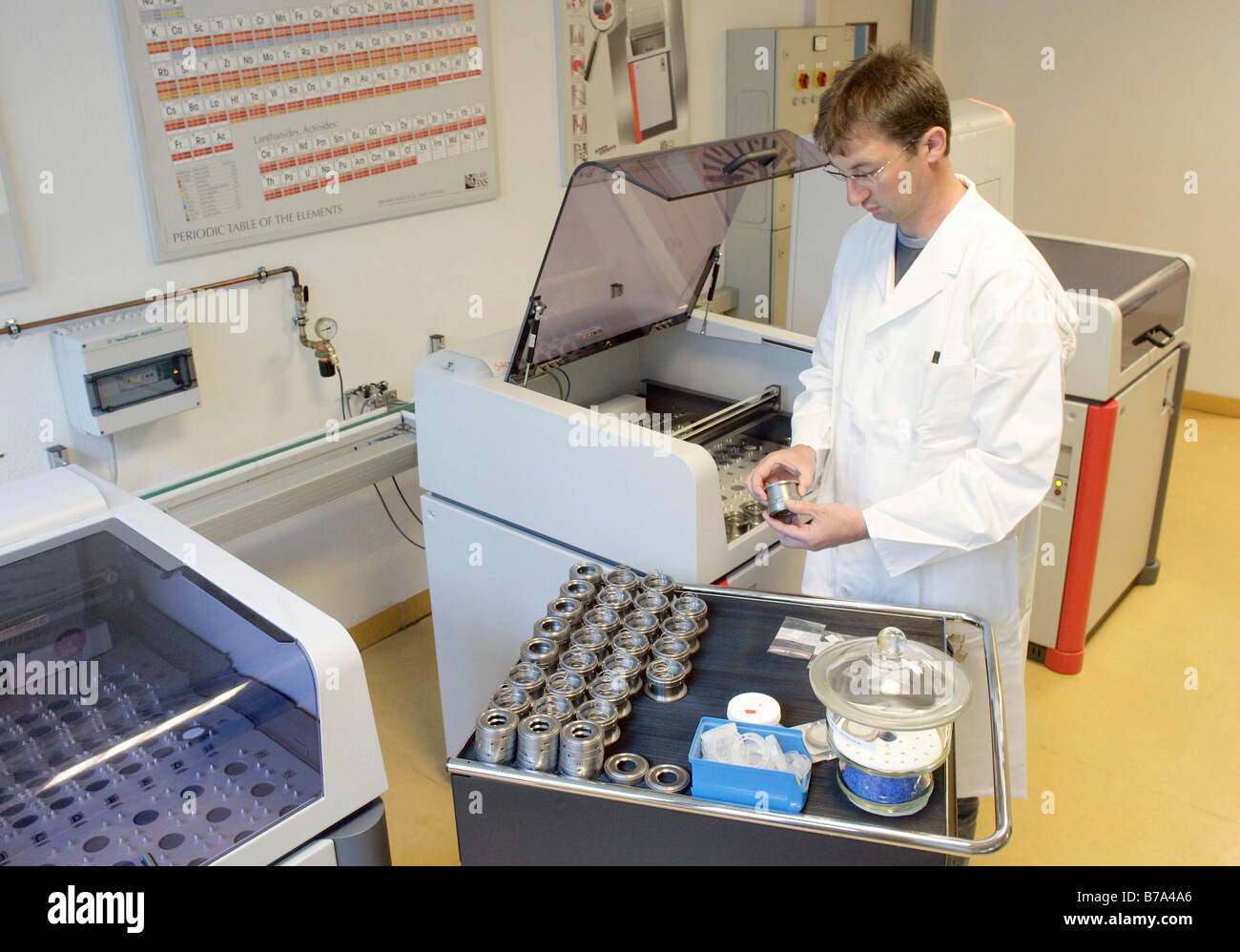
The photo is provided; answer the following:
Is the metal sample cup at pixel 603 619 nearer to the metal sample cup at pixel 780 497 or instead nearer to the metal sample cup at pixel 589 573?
the metal sample cup at pixel 589 573

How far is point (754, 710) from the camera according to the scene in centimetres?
140

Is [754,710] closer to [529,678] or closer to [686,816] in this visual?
[686,816]

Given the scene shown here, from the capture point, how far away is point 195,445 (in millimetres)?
2514

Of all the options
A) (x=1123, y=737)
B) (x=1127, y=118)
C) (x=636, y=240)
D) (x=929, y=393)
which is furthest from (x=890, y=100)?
(x=1127, y=118)

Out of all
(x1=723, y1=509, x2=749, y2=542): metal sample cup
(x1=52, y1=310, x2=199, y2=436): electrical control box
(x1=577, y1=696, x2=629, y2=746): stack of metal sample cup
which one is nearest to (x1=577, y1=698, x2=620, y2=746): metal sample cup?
(x1=577, y1=696, x2=629, y2=746): stack of metal sample cup

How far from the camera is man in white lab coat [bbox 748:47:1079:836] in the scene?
157 cm

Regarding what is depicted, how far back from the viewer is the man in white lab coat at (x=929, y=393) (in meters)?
1.57

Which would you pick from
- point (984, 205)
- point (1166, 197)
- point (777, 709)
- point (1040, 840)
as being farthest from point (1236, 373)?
point (777, 709)

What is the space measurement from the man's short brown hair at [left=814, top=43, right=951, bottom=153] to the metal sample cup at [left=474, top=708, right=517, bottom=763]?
97 cm

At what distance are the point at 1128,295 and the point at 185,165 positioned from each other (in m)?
2.24

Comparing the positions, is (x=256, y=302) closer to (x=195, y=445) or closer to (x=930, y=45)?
(x=195, y=445)

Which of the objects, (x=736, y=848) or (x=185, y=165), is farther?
(x=185, y=165)

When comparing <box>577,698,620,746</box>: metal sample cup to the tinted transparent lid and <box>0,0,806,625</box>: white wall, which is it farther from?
<box>0,0,806,625</box>: white wall

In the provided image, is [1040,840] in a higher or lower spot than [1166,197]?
lower
